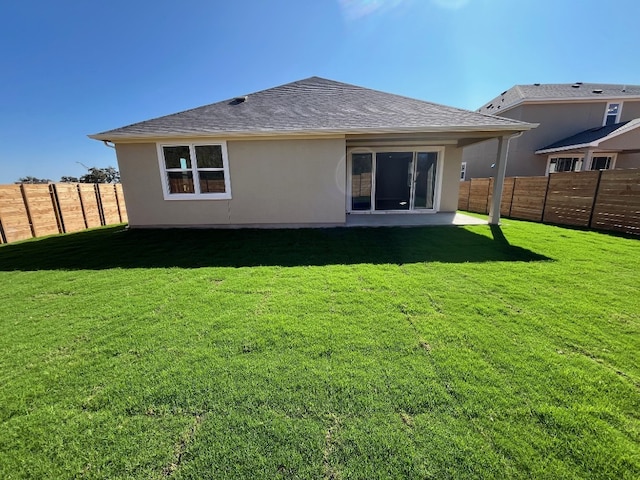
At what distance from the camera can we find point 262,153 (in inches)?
292

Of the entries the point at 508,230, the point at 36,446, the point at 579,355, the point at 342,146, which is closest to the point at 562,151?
the point at 508,230

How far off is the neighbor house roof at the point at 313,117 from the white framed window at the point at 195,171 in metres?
0.53

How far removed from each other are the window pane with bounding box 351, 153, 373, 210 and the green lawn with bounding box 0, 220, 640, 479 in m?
5.71

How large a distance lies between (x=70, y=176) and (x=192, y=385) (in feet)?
122

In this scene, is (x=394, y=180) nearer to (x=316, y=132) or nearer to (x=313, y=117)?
(x=313, y=117)

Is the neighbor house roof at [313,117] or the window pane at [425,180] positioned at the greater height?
the neighbor house roof at [313,117]

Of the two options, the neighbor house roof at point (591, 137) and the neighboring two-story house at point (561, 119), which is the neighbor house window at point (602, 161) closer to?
the neighboring two-story house at point (561, 119)

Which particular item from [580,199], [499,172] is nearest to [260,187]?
[499,172]

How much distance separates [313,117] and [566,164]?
637 inches

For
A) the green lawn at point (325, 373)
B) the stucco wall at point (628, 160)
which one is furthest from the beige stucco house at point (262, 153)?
the stucco wall at point (628, 160)

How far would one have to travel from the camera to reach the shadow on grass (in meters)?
5.14

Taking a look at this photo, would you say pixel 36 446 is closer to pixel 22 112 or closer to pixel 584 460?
pixel 584 460

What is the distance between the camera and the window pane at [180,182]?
781 cm

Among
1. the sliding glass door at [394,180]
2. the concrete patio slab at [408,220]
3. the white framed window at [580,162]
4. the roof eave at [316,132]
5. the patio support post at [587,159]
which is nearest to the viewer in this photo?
the roof eave at [316,132]
